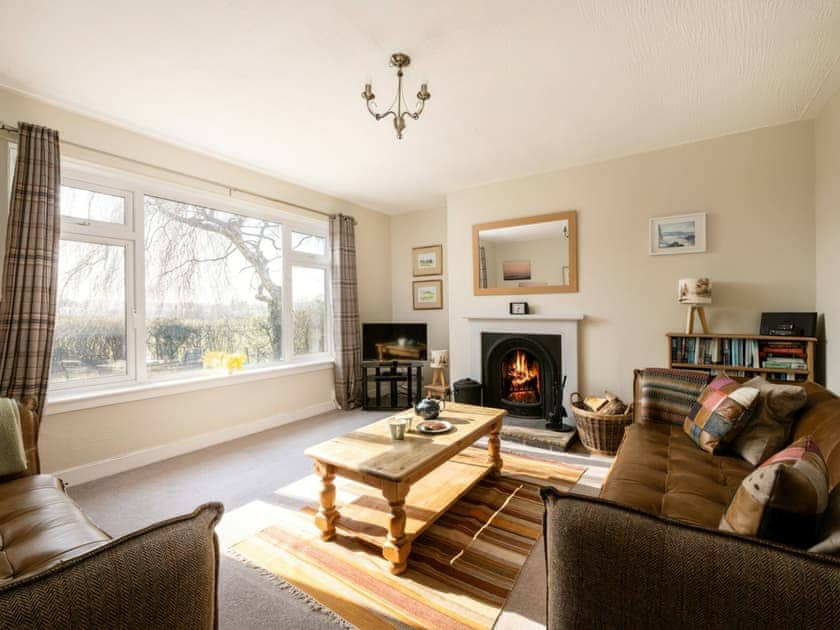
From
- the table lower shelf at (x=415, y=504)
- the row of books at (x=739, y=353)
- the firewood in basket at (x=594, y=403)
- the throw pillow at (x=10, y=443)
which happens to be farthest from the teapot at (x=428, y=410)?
the row of books at (x=739, y=353)

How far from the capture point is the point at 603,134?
10.5 ft

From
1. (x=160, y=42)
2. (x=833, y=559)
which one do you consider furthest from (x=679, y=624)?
(x=160, y=42)

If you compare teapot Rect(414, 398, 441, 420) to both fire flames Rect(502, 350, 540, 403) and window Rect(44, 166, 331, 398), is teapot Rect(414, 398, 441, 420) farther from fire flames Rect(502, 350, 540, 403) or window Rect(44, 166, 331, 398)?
window Rect(44, 166, 331, 398)

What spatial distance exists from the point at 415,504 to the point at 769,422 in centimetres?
181

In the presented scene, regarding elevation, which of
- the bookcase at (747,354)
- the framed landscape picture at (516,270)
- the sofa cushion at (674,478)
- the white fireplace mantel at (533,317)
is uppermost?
the framed landscape picture at (516,270)

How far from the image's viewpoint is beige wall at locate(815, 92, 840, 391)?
2.56m

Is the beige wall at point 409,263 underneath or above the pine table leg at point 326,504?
above

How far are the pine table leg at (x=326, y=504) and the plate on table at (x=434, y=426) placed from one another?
23.0 inches

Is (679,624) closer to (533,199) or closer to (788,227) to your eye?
(788,227)

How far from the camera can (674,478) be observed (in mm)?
1717

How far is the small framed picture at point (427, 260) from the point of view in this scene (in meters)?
5.27

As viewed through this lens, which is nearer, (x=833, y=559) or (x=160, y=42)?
(x=833, y=559)

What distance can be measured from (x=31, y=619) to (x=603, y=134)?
3.84m

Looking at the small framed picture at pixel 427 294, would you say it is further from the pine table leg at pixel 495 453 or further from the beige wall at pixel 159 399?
the pine table leg at pixel 495 453
